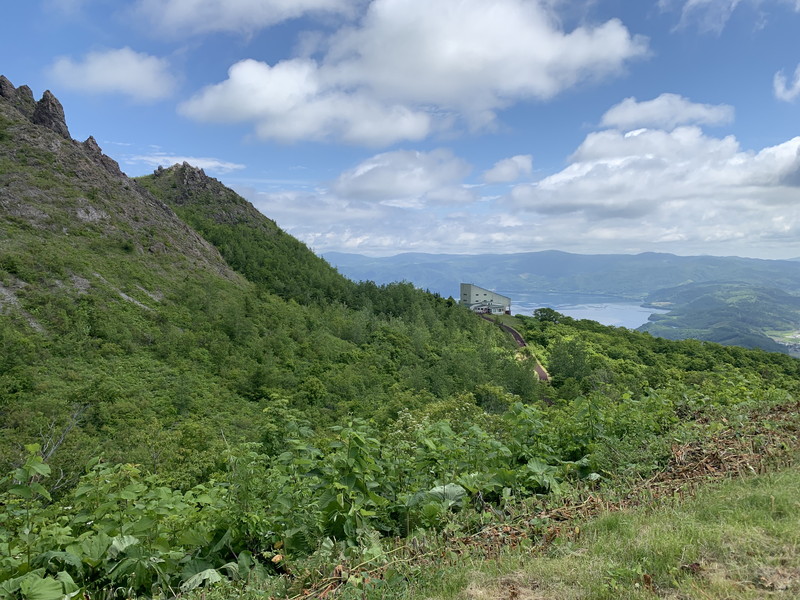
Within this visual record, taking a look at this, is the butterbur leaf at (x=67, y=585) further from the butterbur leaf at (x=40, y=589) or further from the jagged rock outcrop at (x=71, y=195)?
the jagged rock outcrop at (x=71, y=195)

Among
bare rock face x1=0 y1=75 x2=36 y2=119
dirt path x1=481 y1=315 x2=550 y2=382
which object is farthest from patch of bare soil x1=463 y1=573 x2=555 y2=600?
bare rock face x1=0 y1=75 x2=36 y2=119

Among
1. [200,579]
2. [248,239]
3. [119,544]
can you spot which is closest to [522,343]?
[248,239]

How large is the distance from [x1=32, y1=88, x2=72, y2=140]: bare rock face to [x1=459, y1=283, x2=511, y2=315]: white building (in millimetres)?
79656

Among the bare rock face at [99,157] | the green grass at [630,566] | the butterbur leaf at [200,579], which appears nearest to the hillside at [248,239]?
the bare rock face at [99,157]

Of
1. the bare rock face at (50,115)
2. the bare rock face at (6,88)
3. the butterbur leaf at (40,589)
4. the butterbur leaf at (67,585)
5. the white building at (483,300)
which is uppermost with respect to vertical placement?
the bare rock face at (6,88)

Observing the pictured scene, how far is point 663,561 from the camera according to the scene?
3.12 metres

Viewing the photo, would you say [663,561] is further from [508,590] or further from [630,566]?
[508,590]

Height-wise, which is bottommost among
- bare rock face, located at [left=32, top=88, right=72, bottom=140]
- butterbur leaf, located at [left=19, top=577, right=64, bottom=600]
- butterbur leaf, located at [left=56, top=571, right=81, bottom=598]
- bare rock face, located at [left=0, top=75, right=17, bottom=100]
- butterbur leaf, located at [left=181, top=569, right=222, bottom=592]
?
butterbur leaf, located at [left=181, top=569, right=222, bottom=592]

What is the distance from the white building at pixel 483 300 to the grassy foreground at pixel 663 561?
95.6 meters

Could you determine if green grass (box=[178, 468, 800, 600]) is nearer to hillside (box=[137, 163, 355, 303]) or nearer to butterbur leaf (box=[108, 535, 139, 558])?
butterbur leaf (box=[108, 535, 139, 558])

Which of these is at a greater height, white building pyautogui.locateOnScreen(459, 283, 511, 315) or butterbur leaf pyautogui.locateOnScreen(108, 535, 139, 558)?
white building pyautogui.locateOnScreen(459, 283, 511, 315)

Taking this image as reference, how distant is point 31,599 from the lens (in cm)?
260

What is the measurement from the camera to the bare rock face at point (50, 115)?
50.4 meters

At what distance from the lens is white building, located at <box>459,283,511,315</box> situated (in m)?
99.5
